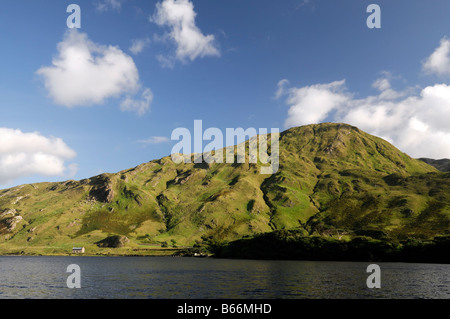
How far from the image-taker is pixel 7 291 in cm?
7394

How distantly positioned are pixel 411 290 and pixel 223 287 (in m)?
48.6
